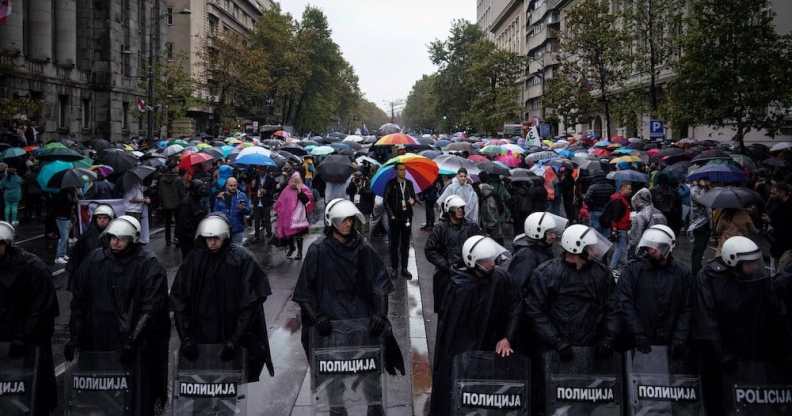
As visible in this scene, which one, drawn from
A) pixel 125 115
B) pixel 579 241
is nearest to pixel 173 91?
pixel 125 115

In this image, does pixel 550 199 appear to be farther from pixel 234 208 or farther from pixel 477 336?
pixel 477 336

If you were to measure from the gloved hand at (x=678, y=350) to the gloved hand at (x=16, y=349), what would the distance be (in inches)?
176

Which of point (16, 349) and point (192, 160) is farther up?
point (192, 160)

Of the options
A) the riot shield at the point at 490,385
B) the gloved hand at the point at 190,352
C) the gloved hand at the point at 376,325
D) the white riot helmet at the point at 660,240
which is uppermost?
the white riot helmet at the point at 660,240

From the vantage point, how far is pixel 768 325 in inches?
239

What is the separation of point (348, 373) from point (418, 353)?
10.6 feet

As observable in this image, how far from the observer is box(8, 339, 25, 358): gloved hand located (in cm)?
598

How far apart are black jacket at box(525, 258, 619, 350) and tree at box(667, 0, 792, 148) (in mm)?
20476

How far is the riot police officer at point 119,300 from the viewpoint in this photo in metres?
6.29

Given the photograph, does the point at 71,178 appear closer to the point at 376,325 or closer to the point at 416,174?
the point at 416,174

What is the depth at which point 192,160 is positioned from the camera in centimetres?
1727

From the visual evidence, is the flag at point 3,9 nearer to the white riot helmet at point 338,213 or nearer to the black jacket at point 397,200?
the black jacket at point 397,200

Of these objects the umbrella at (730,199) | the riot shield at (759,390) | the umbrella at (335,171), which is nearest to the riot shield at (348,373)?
the riot shield at (759,390)

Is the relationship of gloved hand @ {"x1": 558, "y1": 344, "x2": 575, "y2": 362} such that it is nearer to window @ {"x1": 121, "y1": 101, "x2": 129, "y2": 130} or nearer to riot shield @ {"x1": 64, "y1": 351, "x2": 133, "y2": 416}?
riot shield @ {"x1": 64, "y1": 351, "x2": 133, "y2": 416}
